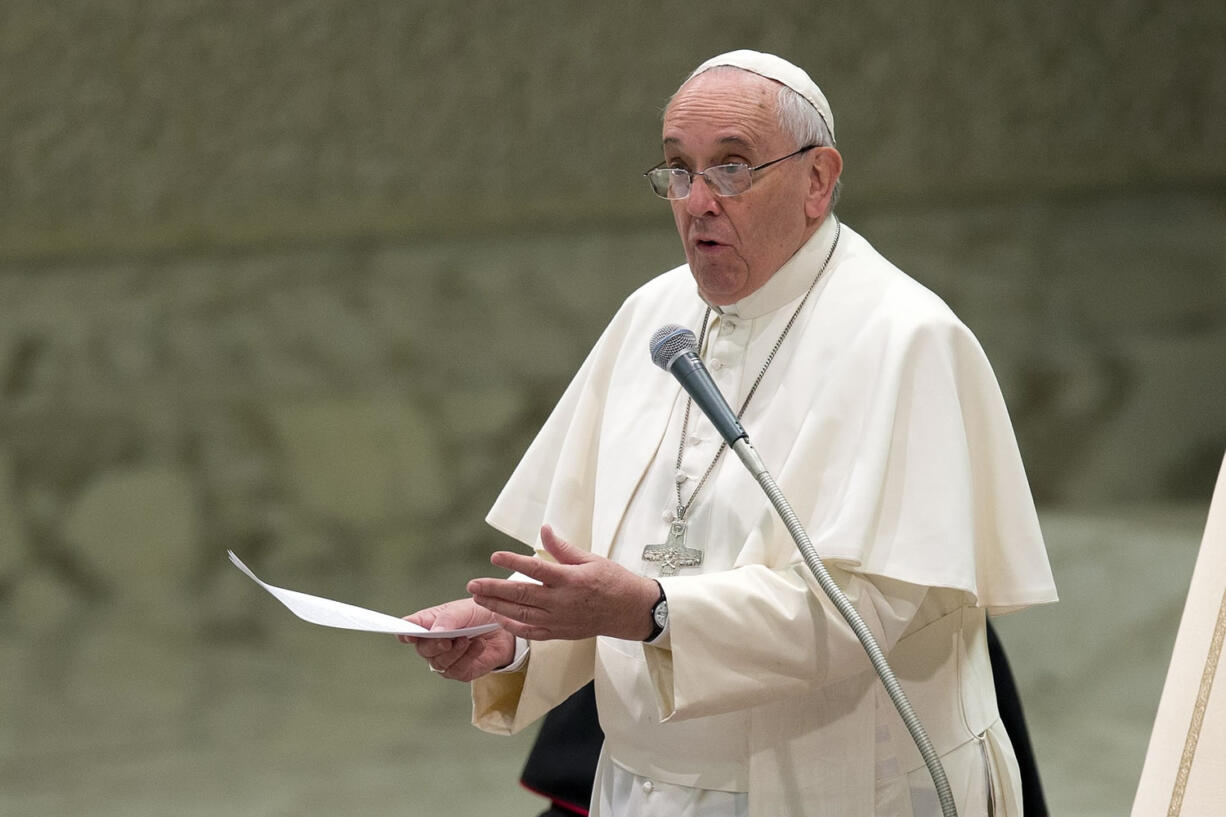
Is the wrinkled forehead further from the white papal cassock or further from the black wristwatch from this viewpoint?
the black wristwatch

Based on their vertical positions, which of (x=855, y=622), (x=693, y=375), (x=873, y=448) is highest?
(x=693, y=375)

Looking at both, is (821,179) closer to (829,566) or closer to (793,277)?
(793,277)

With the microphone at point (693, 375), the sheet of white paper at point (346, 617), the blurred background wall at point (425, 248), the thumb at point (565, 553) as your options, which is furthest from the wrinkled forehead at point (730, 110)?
the blurred background wall at point (425, 248)

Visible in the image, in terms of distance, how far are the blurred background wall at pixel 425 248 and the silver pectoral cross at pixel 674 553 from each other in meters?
4.56

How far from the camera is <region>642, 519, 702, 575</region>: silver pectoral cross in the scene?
7.79ft

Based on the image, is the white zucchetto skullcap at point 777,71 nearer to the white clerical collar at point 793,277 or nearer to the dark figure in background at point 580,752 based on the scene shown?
the white clerical collar at point 793,277

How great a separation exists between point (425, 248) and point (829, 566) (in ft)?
17.5

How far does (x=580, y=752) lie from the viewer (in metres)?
3.21

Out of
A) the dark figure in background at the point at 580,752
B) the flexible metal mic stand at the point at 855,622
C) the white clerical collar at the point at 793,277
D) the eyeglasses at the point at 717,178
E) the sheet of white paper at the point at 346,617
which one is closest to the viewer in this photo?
the flexible metal mic stand at the point at 855,622

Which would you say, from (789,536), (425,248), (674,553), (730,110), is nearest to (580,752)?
(674,553)

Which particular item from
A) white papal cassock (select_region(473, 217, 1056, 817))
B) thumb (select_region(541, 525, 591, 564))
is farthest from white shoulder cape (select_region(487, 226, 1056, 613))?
thumb (select_region(541, 525, 591, 564))

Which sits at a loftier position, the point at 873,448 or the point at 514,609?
the point at 873,448

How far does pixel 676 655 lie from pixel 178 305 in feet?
18.1

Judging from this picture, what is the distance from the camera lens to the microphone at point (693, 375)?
6.72 ft
